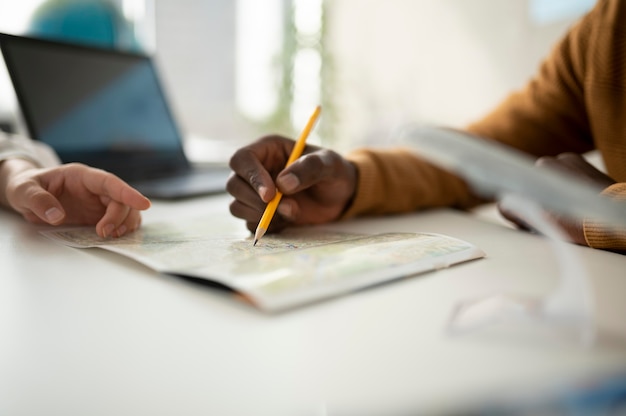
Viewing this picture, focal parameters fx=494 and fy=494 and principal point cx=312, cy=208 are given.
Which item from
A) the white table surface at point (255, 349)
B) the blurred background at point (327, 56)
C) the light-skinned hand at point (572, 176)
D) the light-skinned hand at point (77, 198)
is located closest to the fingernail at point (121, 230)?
the light-skinned hand at point (77, 198)

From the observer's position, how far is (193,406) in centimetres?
22

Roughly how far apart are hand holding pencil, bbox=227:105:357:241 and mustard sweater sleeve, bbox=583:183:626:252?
0.93ft

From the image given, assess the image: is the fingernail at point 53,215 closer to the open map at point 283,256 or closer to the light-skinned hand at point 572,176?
the open map at point 283,256

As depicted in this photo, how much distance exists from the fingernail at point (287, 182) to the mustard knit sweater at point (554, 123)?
0.14 meters

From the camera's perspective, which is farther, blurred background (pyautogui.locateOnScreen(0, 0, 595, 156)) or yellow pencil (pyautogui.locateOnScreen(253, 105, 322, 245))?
blurred background (pyautogui.locateOnScreen(0, 0, 595, 156))

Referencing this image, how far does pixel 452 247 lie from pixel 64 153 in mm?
751

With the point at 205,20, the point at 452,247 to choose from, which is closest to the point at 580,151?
the point at 452,247

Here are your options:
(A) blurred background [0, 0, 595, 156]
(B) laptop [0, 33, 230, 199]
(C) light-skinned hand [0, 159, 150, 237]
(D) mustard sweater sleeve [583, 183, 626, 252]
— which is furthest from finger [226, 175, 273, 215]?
(A) blurred background [0, 0, 595, 156]

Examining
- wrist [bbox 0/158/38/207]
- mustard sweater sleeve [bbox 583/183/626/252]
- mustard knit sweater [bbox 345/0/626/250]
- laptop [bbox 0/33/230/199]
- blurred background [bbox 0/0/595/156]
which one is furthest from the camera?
blurred background [bbox 0/0/595/156]

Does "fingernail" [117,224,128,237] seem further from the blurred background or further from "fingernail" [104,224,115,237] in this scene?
the blurred background

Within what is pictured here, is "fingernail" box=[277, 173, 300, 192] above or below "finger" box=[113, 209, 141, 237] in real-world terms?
above

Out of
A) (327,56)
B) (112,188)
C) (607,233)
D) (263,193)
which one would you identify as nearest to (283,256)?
(263,193)

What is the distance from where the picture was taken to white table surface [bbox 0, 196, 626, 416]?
23cm

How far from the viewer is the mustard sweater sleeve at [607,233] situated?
0.49 meters
